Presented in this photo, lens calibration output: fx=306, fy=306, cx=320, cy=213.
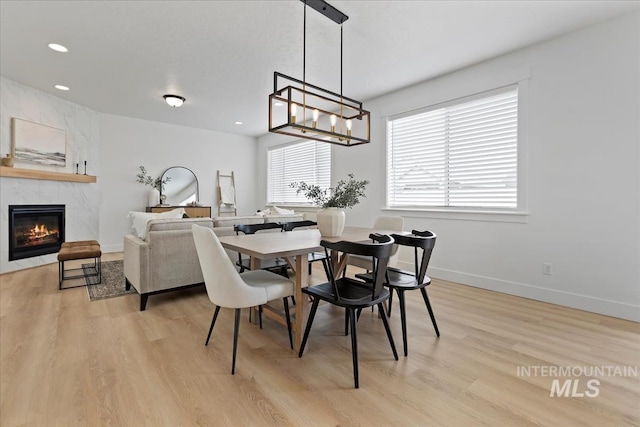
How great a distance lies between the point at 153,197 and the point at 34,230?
1.86 m

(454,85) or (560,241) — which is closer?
(560,241)

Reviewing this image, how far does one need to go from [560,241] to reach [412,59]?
2.48 metres

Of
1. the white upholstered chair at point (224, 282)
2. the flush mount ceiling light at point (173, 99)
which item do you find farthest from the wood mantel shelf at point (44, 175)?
the white upholstered chair at point (224, 282)

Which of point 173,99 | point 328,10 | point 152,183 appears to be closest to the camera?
point 328,10

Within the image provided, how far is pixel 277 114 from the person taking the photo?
565cm

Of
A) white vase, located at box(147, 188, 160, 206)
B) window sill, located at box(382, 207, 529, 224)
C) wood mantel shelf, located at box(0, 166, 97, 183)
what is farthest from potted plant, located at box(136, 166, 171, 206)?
window sill, located at box(382, 207, 529, 224)

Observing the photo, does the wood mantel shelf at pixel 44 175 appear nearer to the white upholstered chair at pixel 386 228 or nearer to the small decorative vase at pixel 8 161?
the small decorative vase at pixel 8 161

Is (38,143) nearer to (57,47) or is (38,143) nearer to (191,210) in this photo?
(57,47)

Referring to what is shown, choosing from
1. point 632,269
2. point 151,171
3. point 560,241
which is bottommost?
point 632,269

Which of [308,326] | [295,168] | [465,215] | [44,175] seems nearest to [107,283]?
[44,175]

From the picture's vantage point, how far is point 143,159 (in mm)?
6195

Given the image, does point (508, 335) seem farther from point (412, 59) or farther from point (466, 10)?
point (412, 59)

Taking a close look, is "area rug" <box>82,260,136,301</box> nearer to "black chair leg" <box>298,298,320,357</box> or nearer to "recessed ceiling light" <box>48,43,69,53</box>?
"black chair leg" <box>298,298,320,357</box>

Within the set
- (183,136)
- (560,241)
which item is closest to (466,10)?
(560,241)
